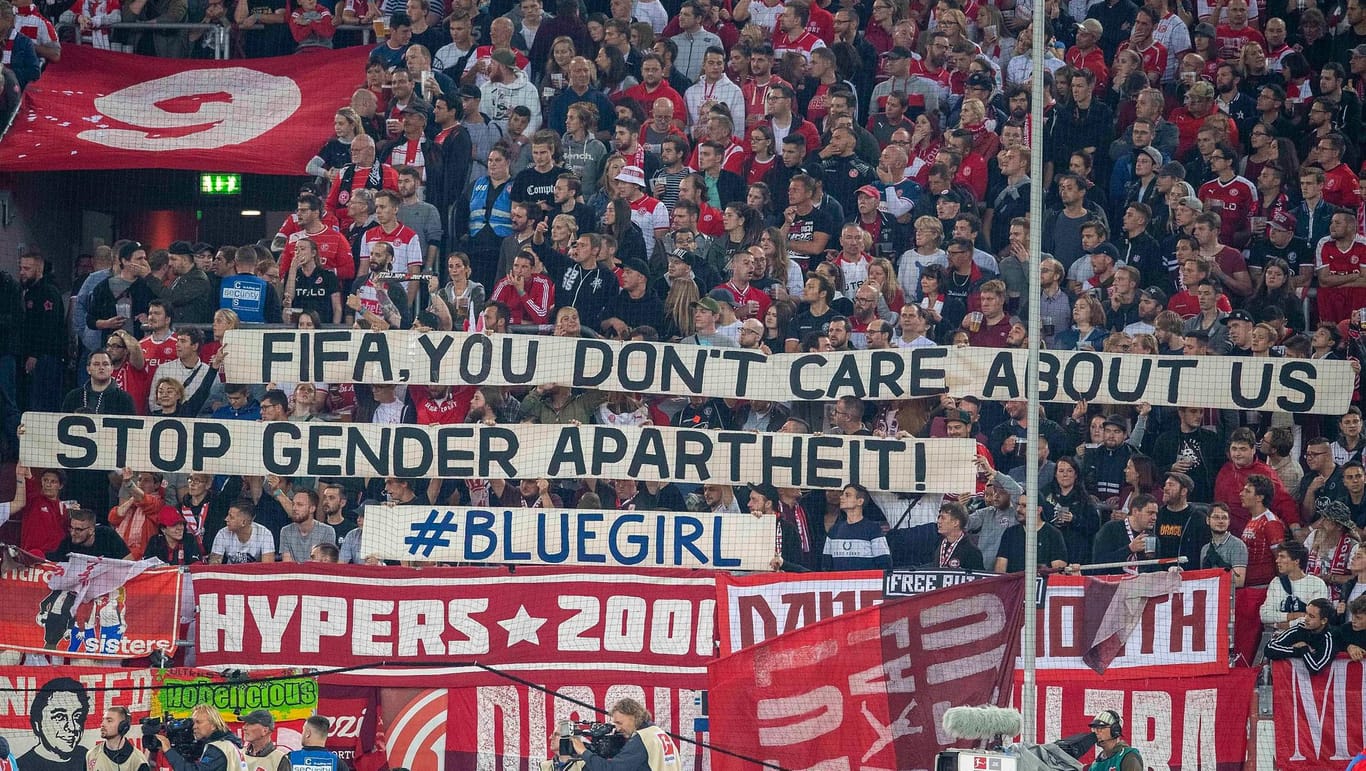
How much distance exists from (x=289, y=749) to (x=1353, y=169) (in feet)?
29.3

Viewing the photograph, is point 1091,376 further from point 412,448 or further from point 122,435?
point 122,435

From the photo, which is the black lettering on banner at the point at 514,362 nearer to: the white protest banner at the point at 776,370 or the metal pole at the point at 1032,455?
the white protest banner at the point at 776,370

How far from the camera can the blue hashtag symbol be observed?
12.3 metres

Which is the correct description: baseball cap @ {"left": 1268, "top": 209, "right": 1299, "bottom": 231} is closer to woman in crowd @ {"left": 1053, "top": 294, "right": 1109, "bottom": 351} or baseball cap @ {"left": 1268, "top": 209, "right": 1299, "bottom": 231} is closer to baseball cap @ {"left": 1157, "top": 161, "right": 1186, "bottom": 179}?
baseball cap @ {"left": 1157, "top": 161, "right": 1186, "bottom": 179}

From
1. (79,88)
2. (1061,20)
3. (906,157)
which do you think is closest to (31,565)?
(79,88)

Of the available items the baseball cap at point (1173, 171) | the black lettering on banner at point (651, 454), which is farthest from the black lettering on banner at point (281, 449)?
the baseball cap at point (1173, 171)

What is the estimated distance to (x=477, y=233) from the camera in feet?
47.1

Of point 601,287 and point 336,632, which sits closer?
point 336,632

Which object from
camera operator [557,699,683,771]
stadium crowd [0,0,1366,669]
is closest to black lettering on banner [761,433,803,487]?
stadium crowd [0,0,1366,669]

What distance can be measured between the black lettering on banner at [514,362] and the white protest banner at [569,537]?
3.66 ft

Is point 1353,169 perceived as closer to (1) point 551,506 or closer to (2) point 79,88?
(1) point 551,506

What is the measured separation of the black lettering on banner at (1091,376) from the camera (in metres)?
12.8

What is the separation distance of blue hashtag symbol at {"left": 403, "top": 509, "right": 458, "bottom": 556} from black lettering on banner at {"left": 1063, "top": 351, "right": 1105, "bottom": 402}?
4102 millimetres

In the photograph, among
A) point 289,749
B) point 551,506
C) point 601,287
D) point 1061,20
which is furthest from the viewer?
point 1061,20
